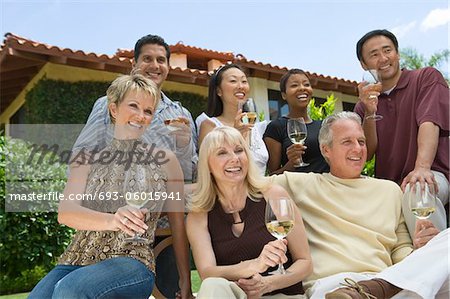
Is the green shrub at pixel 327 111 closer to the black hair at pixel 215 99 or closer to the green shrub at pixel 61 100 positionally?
the black hair at pixel 215 99

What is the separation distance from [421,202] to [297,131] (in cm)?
134

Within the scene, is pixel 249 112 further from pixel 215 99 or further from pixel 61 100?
pixel 61 100

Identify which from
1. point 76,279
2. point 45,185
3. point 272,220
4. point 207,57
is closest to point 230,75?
point 272,220

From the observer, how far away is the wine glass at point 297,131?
168 inches

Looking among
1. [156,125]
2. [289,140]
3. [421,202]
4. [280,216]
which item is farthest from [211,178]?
[289,140]

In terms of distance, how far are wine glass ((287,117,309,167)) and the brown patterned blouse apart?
4.48 feet

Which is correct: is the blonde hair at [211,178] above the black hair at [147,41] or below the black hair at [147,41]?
below

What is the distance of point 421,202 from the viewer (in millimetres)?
3182

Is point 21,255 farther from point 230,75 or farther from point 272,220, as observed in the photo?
point 272,220

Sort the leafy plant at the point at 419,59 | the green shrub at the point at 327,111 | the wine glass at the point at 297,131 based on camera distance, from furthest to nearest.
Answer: the leafy plant at the point at 419,59 < the green shrub at the point at 327,111 < the wine glass at the point at 297,131

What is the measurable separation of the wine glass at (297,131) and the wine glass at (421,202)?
1145 mm

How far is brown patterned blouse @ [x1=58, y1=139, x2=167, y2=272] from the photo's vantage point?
3.04 metres

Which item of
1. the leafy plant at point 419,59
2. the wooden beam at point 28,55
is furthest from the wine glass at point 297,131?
the leafy plant at point 419,59

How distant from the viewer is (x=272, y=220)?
9.18ft
